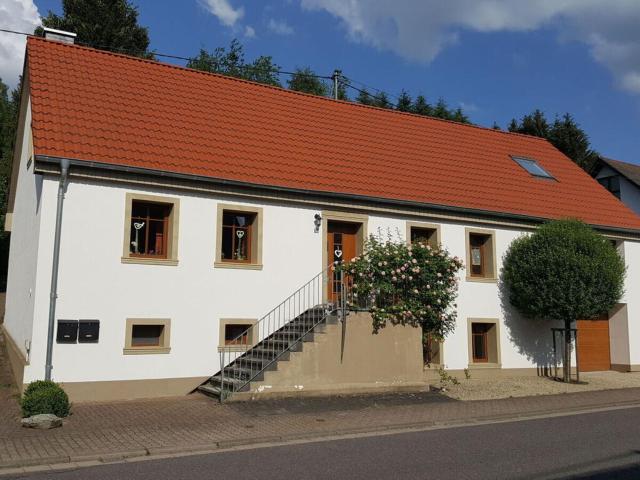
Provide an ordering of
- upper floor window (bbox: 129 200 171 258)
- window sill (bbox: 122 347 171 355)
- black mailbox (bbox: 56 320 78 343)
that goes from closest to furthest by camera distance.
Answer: black mailbox (bbox: 56 320 78 343), window sill (bbox: 122 347 171 355), upper floor window (bbox: 129 200 171 258)

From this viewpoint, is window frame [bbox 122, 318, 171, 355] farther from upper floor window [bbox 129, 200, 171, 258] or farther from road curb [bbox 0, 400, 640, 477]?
road curb [bbox 0, 400, 640, 477]

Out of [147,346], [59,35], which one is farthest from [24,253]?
[59,35]

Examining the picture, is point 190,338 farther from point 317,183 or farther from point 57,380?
point 317,183

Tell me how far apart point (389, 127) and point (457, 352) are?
763 centimetres

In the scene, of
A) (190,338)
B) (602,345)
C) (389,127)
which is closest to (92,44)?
(389,127)

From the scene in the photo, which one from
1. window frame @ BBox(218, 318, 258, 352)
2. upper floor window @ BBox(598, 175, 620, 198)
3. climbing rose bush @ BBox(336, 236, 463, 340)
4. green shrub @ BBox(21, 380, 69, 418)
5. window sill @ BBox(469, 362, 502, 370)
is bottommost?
green shrub @ BBox(21, 380, 69, 418)

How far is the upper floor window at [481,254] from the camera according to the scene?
17516mm

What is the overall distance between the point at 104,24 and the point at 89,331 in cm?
2505

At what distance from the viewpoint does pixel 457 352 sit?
16.5 meters

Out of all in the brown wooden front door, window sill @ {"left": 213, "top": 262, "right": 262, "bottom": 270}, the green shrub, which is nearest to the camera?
the green shrub

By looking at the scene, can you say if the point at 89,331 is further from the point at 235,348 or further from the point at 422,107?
the point at 422,107

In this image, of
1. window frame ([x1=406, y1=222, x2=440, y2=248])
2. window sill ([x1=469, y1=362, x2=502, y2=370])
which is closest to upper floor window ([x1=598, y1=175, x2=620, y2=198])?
window sill ([x1=469, y1=362, x2=502, y2=370])

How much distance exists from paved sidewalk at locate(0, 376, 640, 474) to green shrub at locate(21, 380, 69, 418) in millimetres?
265

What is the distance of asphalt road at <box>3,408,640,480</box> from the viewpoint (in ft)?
23.7
